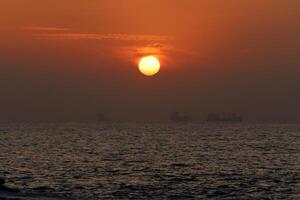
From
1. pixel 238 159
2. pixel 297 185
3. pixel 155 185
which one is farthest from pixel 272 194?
pixel 238 159

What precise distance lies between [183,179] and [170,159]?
109 ft

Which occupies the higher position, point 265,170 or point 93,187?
point 265,170

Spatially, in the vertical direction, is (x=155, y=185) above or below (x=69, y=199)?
above

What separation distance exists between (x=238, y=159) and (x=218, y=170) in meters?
21.9

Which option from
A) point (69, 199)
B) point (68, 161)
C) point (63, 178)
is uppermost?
point (68, 161)

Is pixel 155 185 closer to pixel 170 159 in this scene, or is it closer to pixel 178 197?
pixel 178 197

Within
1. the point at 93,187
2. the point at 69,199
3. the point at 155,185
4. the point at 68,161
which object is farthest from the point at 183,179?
the point at 68,161

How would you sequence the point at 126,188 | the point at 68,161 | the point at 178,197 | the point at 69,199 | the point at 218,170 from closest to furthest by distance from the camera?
the point at 69,199, the point at 178,197, the point at 126,188, the point at 218,170, the point at 68,161

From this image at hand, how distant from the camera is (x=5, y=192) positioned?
181 ft

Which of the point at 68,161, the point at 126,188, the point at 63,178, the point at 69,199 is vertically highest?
the point at 68,161

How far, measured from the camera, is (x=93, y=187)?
63.9 metres

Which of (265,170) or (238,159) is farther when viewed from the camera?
(238,159)

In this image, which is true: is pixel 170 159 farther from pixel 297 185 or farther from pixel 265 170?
pixel 297 185

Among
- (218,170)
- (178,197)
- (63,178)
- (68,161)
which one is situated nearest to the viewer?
(178,197)
